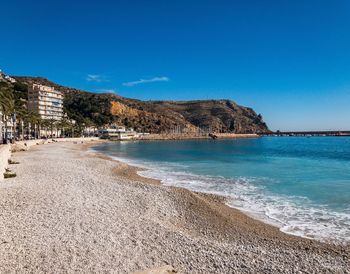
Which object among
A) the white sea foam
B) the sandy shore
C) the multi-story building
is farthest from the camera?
the multi-story building

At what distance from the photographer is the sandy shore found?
8141mm

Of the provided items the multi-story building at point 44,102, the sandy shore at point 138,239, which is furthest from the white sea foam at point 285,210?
the multi-story building at point 44,102

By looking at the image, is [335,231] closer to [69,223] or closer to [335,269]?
[335,269]

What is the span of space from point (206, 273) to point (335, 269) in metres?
3.56

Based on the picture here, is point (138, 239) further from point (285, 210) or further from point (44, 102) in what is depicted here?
point (44, 102)

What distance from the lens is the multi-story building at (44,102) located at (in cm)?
12600

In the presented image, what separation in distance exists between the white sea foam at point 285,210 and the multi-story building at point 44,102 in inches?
4585

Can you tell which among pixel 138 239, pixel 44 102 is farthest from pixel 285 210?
pixel 44 102

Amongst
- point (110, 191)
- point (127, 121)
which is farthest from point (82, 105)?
point (110, 191)

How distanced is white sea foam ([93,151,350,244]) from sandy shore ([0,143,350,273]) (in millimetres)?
928

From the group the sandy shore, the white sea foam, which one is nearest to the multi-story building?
the white sea foam

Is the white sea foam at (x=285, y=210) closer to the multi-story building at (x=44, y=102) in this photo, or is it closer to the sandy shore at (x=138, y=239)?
the sandy shore at (x=138, y=239)

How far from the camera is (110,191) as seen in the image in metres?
17.4

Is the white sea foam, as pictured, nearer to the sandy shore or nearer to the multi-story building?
the sandy shore
